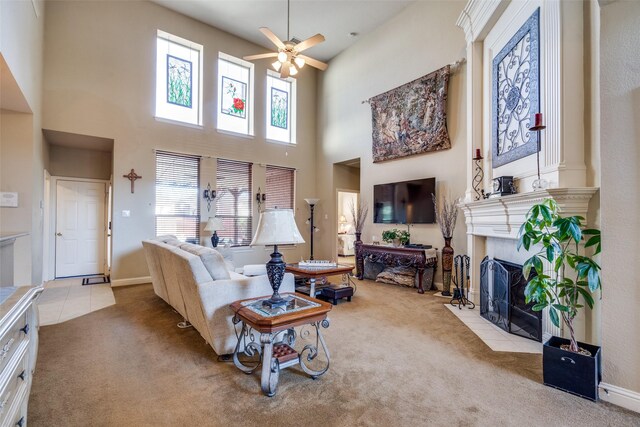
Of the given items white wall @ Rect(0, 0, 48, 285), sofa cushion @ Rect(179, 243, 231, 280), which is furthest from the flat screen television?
white wall @ Rect(0, 0, 48, 285)

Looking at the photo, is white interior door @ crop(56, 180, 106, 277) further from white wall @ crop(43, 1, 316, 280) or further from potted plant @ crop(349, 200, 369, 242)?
potted plant @ crop(349, 200, 369, 242)

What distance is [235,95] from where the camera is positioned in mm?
6863

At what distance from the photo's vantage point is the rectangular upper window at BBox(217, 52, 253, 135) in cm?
666

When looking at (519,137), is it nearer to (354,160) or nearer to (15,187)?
(354,160)

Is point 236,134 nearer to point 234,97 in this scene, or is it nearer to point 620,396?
point 234,97

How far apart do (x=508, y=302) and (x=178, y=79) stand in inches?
262

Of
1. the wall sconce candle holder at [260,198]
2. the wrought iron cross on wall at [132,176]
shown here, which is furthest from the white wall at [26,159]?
the wall sconce candle holder at [260,198]

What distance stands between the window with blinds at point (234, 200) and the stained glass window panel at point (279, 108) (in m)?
1.38

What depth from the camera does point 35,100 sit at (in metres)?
4.11

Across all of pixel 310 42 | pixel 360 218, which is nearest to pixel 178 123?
pixel 310 42

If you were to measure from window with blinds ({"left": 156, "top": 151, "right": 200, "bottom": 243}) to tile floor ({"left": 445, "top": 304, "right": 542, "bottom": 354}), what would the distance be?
16.4ft

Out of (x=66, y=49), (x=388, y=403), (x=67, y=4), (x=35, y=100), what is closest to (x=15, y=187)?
(x=35, y=100)

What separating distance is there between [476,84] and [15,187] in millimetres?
6075

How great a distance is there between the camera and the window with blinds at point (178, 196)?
586cm
